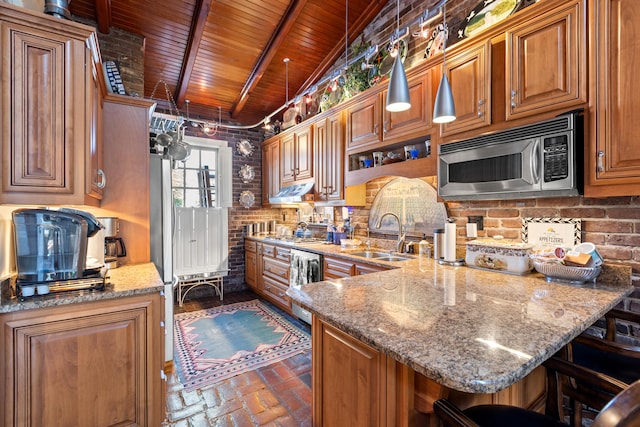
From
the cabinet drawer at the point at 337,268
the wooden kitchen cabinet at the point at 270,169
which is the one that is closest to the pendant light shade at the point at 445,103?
the cabinet drawer at the point at 337,268

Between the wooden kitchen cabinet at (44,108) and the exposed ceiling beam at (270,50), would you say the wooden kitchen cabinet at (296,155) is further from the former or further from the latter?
the wooden kitchen cabinet at (44,108)

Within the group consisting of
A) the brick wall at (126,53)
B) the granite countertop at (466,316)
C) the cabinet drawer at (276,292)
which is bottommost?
the cabinet drawer at (276,292)

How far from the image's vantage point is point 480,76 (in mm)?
1996

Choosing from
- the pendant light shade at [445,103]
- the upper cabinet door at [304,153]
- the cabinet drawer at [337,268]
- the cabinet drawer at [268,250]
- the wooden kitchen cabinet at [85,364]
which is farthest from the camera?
the cabinet drawer at [268,250]

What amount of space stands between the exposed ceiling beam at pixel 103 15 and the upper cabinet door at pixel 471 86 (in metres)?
3.10

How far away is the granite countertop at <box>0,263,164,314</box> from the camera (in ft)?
4.56

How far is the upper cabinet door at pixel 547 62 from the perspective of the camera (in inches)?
61.8

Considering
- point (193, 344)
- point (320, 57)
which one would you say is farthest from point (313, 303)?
point (320, 57)

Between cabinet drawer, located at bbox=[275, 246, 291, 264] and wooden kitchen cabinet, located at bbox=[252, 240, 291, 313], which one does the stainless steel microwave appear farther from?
wooden kitchen cabinet, located at bbox=[252, 240, 291, 313]

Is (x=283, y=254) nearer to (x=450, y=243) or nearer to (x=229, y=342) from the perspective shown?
(x=229, y=342)

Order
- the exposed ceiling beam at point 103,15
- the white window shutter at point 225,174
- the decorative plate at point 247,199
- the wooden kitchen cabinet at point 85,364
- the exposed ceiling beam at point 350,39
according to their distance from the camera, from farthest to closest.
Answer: the decorative plate at point 247,199 → the white window shutter at point 225,174 → the exposed ceiling beam at point 350,39 → the exposed ceiling beam at point 103,15 → the wooden kitchen cabinet at point 85,364

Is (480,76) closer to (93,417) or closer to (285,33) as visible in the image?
(285,33)

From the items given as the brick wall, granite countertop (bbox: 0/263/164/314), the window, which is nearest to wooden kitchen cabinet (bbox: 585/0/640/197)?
granite countertop (bbox: 0/263/164/314)

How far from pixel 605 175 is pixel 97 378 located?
111 inches
